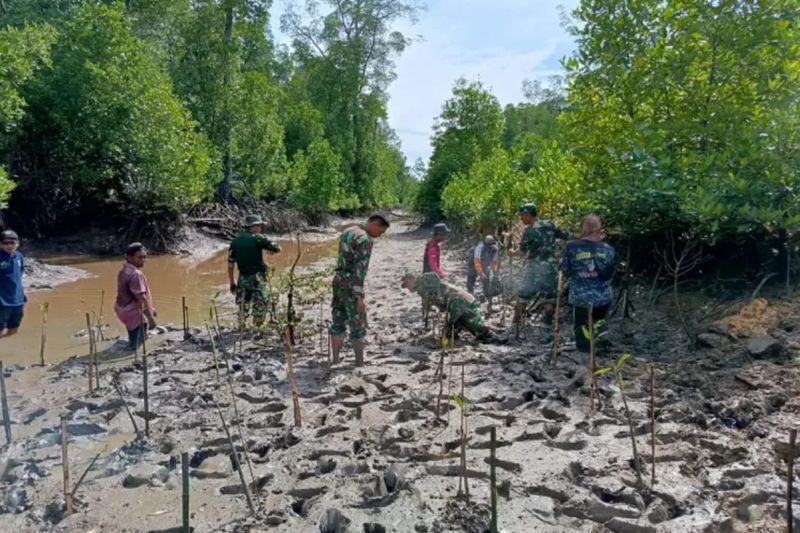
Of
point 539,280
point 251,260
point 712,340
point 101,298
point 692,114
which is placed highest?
point 692,114

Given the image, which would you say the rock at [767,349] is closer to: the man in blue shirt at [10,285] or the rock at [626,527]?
the rock at [626,527]

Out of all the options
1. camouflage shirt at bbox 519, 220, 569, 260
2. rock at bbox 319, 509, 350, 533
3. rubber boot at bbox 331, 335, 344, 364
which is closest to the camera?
rock at bbox 319, 509, 350, 533

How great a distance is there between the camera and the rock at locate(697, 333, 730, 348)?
5.92 metres

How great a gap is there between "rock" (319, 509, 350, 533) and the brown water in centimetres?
582

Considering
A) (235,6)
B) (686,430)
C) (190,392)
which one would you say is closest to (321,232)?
(235,6)

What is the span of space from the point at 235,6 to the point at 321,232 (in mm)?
12505

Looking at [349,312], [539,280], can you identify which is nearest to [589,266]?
[539,280]

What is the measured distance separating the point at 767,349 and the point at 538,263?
290 centimetres

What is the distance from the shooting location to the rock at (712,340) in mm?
5918

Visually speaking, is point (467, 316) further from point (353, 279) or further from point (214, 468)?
point (214, 468)

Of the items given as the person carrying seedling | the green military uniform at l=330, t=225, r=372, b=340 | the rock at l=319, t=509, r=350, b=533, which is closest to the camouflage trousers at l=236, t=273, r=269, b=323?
the green military uniform at l=330, t=225, r=372, b=340

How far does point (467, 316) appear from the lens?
285 inches

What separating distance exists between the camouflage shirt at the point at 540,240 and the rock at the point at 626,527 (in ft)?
15.8

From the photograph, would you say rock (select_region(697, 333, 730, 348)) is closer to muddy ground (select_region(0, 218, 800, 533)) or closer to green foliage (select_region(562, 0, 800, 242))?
muddy ground (select_region(0, 218, 800, 533))
